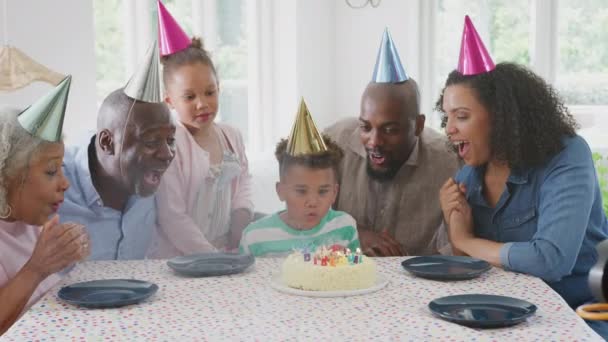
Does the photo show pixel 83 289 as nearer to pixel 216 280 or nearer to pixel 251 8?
pixel 216 280

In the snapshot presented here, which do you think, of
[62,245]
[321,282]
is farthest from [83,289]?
[321,282]

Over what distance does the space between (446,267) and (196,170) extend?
947mm

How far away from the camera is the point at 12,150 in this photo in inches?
85.8

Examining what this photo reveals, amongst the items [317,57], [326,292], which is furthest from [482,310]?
[317,57]

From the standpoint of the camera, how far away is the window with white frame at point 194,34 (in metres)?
4.03

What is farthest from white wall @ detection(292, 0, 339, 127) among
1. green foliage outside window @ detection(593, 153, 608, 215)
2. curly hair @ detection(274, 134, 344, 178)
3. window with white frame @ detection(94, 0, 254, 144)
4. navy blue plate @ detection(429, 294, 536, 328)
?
navy blue plate @ detection(429, 294, 536, 328)

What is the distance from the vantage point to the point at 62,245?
2191mm

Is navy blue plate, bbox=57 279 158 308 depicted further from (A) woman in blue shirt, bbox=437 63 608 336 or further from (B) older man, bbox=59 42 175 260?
(A) woman in blue shirt, bbox=437 63 608 336

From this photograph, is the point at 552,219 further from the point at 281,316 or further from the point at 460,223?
the point at 281,316

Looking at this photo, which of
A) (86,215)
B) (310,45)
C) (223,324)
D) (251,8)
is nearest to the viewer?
(223,324)

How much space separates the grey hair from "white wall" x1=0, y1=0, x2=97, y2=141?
60 cm

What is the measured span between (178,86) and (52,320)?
1125mm

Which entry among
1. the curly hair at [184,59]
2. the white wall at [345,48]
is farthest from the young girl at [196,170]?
the white wall at [345,48]

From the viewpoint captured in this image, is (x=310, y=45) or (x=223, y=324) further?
(x=310, y=45)
